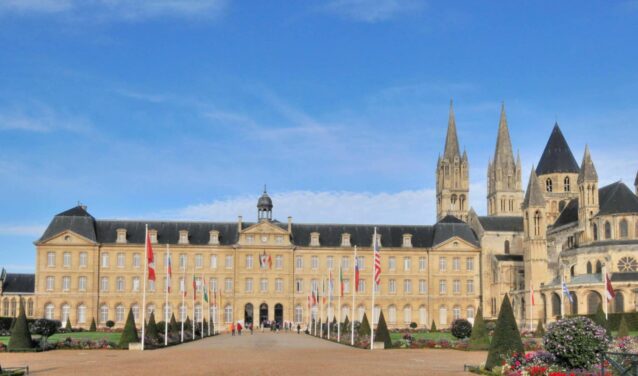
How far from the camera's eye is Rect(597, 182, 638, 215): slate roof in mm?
78500

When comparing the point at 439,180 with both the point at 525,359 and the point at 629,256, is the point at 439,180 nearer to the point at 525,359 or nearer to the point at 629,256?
the point at 629,256

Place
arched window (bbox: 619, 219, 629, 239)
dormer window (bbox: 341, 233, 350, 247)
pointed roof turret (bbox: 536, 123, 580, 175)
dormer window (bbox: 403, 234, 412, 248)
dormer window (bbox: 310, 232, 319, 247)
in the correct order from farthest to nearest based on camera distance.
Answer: pointed roof turret (bbox: 536, 123, 580, 175), dormer window (bbox: 403, 234, 412, 248), dormer window (bbox: 341, 233, 350, 247), dormer window (bbox: 310, 232, 319, 247), arched window (bbox: 619, 219, 629, 239)

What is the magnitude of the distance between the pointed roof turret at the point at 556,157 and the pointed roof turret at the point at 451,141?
10586 mm

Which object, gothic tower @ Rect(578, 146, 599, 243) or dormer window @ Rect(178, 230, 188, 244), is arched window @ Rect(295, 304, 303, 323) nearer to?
dormer window @ Rect(178, 230, 188, 244)

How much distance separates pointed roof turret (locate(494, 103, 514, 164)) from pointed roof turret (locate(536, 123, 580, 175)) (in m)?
4.95

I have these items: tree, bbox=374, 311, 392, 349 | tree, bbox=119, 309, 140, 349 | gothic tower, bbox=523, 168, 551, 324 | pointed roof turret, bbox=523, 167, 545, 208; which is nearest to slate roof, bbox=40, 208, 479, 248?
gothic tower, bbox=523, 168, 551, 324

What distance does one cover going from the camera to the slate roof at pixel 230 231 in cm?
8381

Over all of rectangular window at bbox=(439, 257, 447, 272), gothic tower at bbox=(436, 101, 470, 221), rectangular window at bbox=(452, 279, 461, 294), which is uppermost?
Answer: gothic tower at bbox=(436, 101, 470, 221)

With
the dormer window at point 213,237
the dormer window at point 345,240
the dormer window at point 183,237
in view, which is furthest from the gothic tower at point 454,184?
the dormer window at point 183,237

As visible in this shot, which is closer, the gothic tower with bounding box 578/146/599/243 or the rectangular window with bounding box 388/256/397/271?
the gothic tower with bounding box 578/146/599/243

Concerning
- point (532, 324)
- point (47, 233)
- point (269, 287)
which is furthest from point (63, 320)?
point (532, 324)

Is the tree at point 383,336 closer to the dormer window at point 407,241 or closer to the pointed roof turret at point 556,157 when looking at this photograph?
the dormer window at point 407,241

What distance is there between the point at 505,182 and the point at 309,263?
119 ft

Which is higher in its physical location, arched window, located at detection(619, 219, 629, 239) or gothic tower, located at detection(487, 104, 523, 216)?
gothic tower, located at detection(487, 104, 523, 216)
